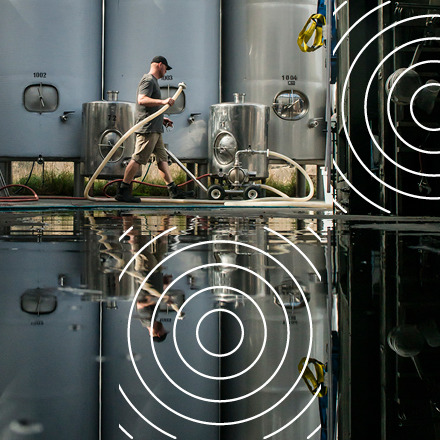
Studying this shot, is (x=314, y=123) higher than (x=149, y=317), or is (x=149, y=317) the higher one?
(x=314, y=123)

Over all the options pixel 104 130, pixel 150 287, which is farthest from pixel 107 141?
pixel 150 287

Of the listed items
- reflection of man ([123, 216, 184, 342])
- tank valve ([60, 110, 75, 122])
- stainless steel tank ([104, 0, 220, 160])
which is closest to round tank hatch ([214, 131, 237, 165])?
stainless steel tank ([104, 0, 220, 160])

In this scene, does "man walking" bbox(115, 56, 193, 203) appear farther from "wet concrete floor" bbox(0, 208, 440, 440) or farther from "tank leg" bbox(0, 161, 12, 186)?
"wet concrete floor" bbox(0, 208, 440, 440)

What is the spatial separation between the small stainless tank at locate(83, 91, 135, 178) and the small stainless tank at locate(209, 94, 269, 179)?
97 cm

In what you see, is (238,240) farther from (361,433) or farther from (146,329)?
(361,433)

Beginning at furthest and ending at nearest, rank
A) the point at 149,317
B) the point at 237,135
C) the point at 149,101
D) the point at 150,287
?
1. the point at 237,135
2. the point at 149,101
3. the point at 150,287
4. the point at 149,317

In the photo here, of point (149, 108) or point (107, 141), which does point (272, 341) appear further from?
A: point (107, 141)

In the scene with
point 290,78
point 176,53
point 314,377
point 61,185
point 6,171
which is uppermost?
point 176,53

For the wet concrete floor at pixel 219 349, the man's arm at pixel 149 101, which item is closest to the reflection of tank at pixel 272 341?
the wet concrete floor at pixel 219 349

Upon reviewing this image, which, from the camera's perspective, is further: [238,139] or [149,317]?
[238,139]

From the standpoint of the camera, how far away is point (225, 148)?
764 centimetres

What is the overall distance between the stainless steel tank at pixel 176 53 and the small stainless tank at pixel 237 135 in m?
0.36

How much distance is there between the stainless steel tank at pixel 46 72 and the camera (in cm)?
775

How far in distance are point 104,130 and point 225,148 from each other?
132cm
